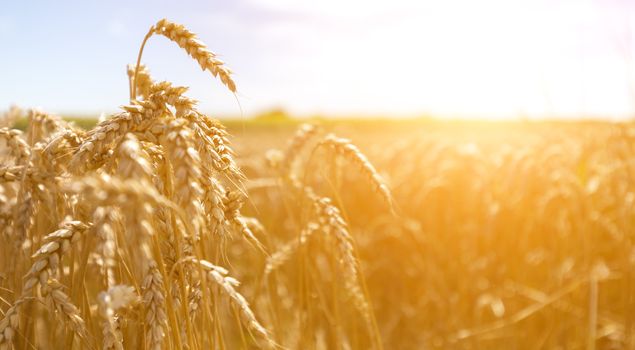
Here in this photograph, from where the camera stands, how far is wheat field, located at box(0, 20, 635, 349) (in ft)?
3.84

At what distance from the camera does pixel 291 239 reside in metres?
4.09

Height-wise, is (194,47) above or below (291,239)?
above

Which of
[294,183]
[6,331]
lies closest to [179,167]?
[6,331]

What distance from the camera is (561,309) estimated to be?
151 inches

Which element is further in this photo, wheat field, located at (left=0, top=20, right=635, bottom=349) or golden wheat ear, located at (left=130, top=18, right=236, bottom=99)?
golden wheat ear, located at (left=130, top=18, right=236, bottom=99)

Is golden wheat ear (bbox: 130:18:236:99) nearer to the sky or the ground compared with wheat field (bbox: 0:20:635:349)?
nearer to the sky

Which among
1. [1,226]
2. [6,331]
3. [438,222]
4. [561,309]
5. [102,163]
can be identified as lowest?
[561,309]

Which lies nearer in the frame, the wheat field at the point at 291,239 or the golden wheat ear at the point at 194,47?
the wheat field at the point at 291,239

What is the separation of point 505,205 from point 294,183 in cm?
273

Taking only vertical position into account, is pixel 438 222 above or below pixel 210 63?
below

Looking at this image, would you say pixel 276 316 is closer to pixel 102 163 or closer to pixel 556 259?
pixel 102 163

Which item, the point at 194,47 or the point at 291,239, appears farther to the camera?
the point at 291,239

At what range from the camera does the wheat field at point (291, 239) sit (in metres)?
1.17

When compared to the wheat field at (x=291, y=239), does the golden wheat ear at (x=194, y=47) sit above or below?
above
